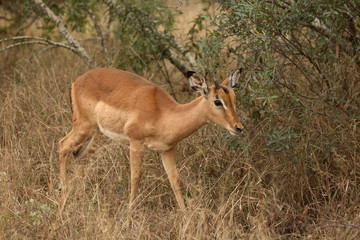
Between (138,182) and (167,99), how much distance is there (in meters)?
0.84

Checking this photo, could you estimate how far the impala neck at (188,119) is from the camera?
5185mm

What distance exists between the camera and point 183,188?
19.0 feet

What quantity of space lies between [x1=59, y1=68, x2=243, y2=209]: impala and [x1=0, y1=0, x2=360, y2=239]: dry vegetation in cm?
22

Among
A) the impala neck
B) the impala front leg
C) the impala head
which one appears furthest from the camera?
the impala front leg

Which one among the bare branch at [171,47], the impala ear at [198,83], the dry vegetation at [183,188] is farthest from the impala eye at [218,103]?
the bare branch at [171,47]

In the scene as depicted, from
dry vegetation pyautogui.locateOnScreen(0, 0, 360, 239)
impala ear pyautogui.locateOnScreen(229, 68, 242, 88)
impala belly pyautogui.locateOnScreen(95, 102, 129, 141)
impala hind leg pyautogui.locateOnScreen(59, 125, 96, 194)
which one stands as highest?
impala ear pyautogui.locateOnScreen(229, 68, 242, 88)

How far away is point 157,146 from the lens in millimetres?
5391

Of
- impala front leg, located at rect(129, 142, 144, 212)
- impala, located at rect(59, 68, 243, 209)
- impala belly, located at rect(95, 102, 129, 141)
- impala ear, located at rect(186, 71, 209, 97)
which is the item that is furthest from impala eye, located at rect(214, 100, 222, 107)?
impala belly, located at rect(95, 102, 129, 141)

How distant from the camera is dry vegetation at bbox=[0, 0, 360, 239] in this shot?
4492 millimetres

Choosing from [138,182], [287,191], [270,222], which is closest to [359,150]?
[287,191]

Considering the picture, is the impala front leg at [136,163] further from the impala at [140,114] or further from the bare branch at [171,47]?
the bare branch at [171,47]

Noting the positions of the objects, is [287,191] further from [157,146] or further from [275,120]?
[157,146]

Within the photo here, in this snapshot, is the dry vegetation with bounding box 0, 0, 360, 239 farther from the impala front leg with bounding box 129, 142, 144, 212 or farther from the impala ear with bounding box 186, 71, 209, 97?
the impala ear with bounding box 186, 71, 209, 97

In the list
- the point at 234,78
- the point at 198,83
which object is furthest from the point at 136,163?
the point at 234,78
